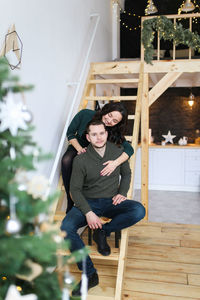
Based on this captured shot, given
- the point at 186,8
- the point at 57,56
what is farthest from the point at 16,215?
the point at 186,8

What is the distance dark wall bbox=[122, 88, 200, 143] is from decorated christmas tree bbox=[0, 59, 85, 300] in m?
6.01

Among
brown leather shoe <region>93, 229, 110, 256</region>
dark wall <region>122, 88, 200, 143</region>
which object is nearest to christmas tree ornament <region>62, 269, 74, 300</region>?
brown leather shoe <region>93, 229, 110, 256</region>

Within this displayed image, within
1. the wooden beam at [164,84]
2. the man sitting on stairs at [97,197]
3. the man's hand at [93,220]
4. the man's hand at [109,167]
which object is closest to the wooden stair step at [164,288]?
the man sitting on stairs at [97,197]

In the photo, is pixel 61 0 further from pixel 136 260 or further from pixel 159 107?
pixel 159 107

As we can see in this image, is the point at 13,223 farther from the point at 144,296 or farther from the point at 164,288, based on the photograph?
the point at 164,288

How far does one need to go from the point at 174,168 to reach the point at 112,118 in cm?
387

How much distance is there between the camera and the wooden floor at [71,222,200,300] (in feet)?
7.36

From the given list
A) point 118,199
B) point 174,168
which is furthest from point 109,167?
point 174,168

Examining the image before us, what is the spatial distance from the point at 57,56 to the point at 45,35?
0.30 meters

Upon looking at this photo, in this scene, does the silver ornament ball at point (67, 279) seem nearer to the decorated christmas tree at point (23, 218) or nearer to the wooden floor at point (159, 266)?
the decorated christmas tree at point (23, 218)

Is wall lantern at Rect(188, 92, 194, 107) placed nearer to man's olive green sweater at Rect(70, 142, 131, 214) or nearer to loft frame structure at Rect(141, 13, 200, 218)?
loft frame structure at Rect(141, 13, 200, 218)

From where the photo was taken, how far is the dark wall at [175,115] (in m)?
6.68

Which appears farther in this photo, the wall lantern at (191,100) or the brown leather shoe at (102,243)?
the wall lantern at (191,100)

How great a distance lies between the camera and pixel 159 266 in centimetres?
260
